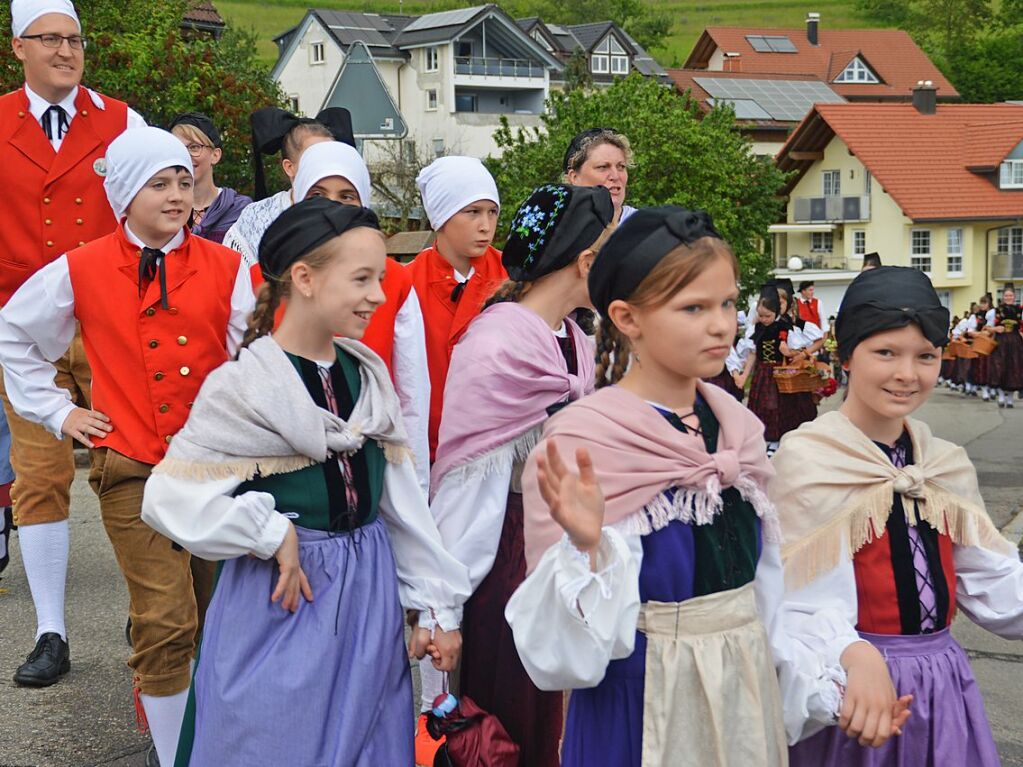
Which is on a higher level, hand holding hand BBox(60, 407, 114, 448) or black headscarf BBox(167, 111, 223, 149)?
black headscarf BBox(167, 111, 223, 149)

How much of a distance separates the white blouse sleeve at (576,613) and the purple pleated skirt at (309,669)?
0.78 m

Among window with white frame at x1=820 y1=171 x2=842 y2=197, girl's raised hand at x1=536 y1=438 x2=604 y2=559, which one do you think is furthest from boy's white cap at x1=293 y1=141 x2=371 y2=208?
window with white frame at x1=820 y1=171 x2=842 y2=197

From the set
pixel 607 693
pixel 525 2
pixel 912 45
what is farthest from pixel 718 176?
pixel 525 2

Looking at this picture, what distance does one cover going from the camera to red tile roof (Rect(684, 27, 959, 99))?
281ft

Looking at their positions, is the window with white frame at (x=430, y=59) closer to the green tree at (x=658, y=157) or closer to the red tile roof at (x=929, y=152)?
the red tile roof at (x=929, y=152)

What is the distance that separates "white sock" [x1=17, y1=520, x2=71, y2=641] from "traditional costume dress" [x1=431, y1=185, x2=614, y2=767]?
2189mm

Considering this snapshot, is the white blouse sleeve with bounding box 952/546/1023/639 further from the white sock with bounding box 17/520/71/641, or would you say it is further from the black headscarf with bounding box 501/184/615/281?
the white sock with bounding box 17/520/71/641

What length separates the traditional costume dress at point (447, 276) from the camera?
507 centimetres

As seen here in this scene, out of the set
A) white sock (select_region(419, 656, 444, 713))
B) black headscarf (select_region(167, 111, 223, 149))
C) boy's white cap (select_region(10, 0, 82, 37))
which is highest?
boy's white cap (select_region(10, 0, 82, 37))

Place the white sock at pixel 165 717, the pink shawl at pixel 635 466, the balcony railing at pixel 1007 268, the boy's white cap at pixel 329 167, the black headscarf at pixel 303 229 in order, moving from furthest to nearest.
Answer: the balcony railing at pixel 1007 268, the boy's white cap at pixel 329 167, the white sock at pixel 165 717, the black headscarf at pixel 303 229, the pink shawl at pixel 635 466

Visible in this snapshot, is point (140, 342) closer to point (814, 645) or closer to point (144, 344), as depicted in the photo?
point (144, 344)

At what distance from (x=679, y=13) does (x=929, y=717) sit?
131945 millimetres

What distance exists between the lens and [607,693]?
116 inches

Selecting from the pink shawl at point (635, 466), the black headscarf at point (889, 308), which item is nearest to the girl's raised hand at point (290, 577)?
the pink shawl at point (635, 466)
